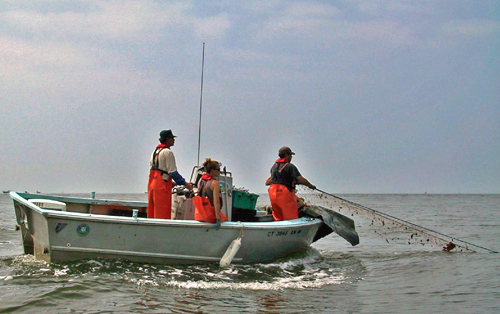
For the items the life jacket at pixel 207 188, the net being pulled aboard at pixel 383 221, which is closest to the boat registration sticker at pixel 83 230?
the life jacket at pixel 207 188

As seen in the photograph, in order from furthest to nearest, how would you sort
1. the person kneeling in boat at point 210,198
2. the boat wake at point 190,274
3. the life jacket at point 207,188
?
the life jacket at point 207,188
the person kneeling in boat at point 210,198
the boat wake at point 190,274

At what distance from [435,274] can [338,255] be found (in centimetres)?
320

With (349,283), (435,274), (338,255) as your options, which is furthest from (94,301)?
(338,255)

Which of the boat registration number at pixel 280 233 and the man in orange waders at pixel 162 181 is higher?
the man in orange waders at pixel 162 181

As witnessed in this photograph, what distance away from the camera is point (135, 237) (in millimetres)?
8188

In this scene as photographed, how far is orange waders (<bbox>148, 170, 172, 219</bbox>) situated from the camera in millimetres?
8797

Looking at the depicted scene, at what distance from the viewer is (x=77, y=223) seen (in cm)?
790

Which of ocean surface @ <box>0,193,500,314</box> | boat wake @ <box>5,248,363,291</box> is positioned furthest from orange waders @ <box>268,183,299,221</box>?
boat wake @ <box>5,248,363,291</box>

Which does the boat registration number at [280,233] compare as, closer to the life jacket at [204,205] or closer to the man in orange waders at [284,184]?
the man in orange waders at [284,184]

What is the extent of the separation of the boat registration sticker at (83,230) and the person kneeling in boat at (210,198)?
169cm

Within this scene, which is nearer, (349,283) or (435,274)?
(349,283)

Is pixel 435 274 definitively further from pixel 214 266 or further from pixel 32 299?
pixel 32 299

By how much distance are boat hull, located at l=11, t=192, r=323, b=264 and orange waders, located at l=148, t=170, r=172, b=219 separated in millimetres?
576

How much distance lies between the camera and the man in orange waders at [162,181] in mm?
8789
